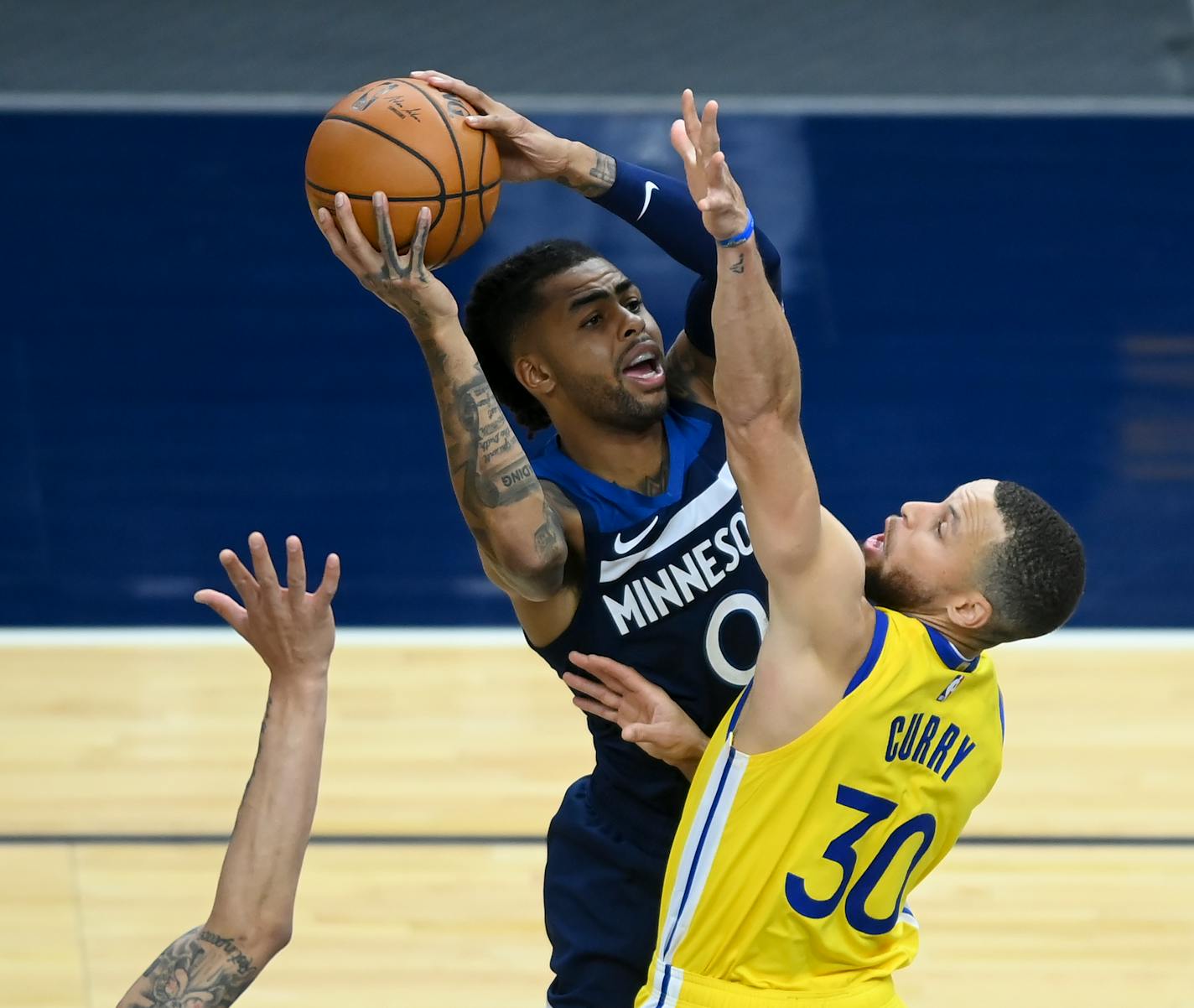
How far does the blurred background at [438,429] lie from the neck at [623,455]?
1.88 meters

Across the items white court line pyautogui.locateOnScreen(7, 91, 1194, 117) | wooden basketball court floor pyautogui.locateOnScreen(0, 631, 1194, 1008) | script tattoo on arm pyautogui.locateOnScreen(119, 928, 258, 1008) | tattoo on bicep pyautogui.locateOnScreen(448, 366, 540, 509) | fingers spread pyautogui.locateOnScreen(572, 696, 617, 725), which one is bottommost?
wooden basketball court floor pyautogui.locateOnScreen(0, 631, 1194, 1008)

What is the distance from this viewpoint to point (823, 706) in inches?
112

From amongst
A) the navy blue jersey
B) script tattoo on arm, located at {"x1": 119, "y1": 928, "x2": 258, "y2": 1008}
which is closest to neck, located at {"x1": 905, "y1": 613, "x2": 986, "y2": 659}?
the navy blue jersey

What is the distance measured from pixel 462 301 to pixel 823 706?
612 cm

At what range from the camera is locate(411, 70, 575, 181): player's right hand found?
3279 millimetres

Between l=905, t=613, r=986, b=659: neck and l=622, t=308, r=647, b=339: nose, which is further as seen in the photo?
l=622, t=308, r=647, b=339: nose

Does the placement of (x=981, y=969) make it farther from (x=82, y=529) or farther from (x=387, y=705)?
(x=82, y=529)

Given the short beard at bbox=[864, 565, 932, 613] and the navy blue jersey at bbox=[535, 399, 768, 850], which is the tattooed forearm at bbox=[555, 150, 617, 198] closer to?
the navy blue jersey at bbox=[535, 399, 768, 850]

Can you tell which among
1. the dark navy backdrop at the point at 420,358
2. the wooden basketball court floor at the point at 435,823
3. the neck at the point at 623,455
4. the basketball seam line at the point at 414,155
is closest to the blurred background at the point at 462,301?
the dark navy backdrop at the point at 420,358

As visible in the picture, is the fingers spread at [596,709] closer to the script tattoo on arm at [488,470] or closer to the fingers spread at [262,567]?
the script tattoo on arm at [488,470]

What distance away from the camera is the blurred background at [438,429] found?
207 inches

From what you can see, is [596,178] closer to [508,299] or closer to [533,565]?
[508,299]

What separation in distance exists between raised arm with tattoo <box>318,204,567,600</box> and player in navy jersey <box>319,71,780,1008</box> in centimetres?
2

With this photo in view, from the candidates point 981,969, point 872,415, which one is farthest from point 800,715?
point 872,415
